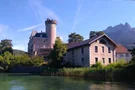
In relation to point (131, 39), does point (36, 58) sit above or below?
below

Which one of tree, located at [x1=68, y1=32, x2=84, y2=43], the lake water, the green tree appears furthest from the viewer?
tree, located at [x1=68, y1=32, x2=84, y2=43]

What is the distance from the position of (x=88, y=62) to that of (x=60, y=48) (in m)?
6.43

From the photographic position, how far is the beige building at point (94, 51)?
45094 millimetres

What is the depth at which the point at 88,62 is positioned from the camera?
45.1 m

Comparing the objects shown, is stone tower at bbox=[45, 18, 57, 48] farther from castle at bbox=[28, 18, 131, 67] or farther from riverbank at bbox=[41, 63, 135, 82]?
riverbank at bbox=[41, 63, 135, 82]

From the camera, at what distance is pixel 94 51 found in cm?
4556

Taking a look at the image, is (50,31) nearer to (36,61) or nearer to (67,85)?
(36,61)

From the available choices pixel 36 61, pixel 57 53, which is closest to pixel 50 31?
pixel 36 61

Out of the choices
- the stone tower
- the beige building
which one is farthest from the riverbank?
the stone tower

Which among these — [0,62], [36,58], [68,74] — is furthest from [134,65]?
[0,62]

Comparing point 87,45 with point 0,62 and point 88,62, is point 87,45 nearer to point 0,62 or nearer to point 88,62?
point 88,62

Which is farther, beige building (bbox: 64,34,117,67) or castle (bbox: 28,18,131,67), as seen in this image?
castle (bbox: 28,18,131,67)

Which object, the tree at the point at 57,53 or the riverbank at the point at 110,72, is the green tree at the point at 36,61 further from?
the riverbank at the point at 110,72

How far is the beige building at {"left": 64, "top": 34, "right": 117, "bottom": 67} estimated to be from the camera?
45094 millimetres
